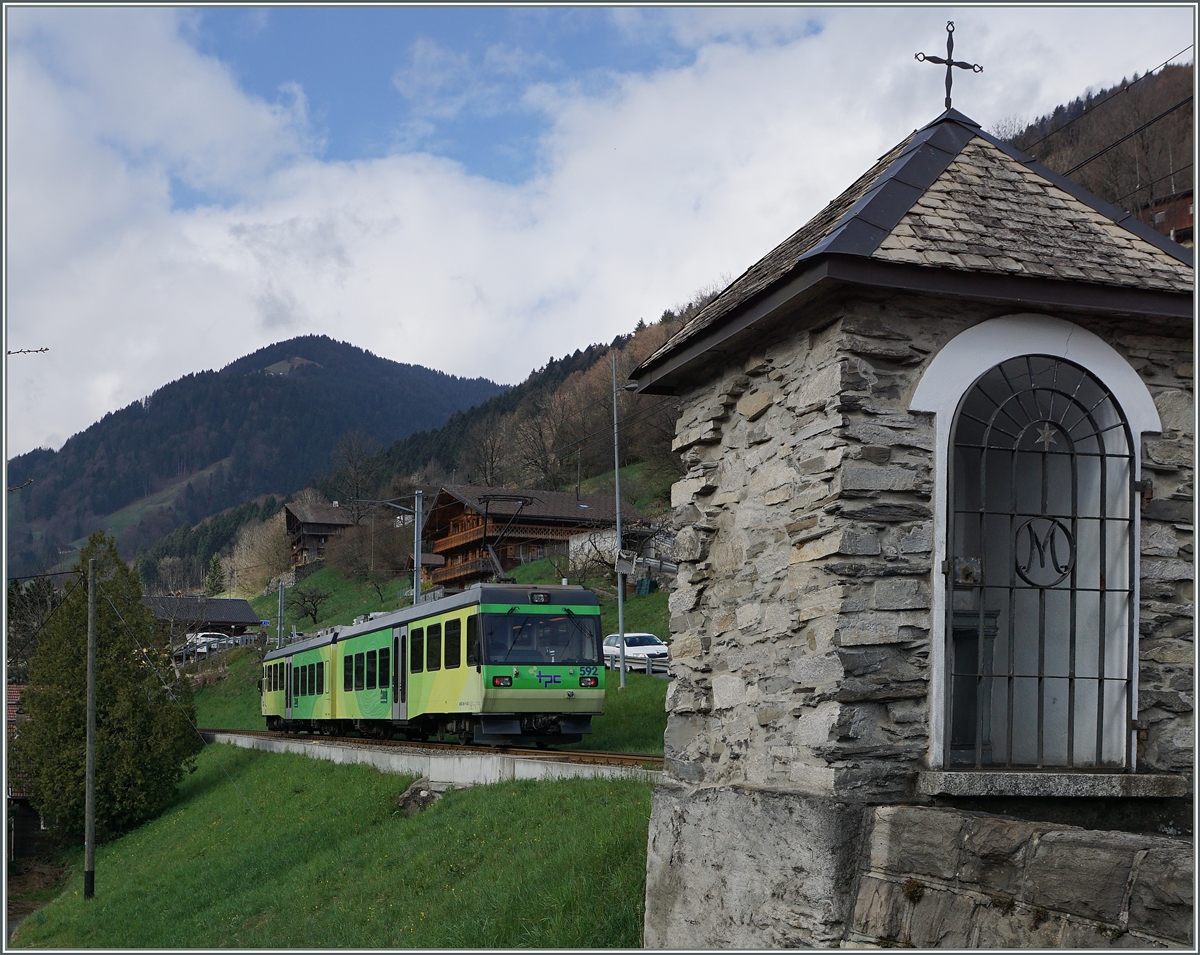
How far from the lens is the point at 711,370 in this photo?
25.8 feet

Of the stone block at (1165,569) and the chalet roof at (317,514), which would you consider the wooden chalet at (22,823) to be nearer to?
the stone block at (1165,569)

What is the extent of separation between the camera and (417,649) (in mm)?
22156

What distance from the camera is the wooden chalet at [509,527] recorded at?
2457 inches

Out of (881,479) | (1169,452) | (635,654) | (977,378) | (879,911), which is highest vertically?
(977,378)

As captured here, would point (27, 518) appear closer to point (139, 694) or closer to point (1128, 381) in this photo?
point (139, 694)

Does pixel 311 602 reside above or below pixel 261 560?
below

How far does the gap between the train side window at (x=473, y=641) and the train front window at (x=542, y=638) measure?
159 millimetres

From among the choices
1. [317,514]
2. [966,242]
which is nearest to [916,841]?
[966,242]

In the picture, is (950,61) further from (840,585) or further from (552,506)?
(552,506)

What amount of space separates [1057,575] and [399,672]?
17714 mm

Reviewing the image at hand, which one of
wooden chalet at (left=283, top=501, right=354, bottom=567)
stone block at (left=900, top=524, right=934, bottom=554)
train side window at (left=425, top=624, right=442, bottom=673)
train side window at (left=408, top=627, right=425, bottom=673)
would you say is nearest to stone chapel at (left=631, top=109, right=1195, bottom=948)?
stone block at (left=900, top=524, right=934, bottom=554)

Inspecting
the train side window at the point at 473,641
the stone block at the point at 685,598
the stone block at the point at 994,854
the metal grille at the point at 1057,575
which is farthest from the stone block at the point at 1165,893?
the train side window at the point at 473,641

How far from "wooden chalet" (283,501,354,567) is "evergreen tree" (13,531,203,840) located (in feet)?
228

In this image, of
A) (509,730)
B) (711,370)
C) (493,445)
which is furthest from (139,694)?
(493,445)
